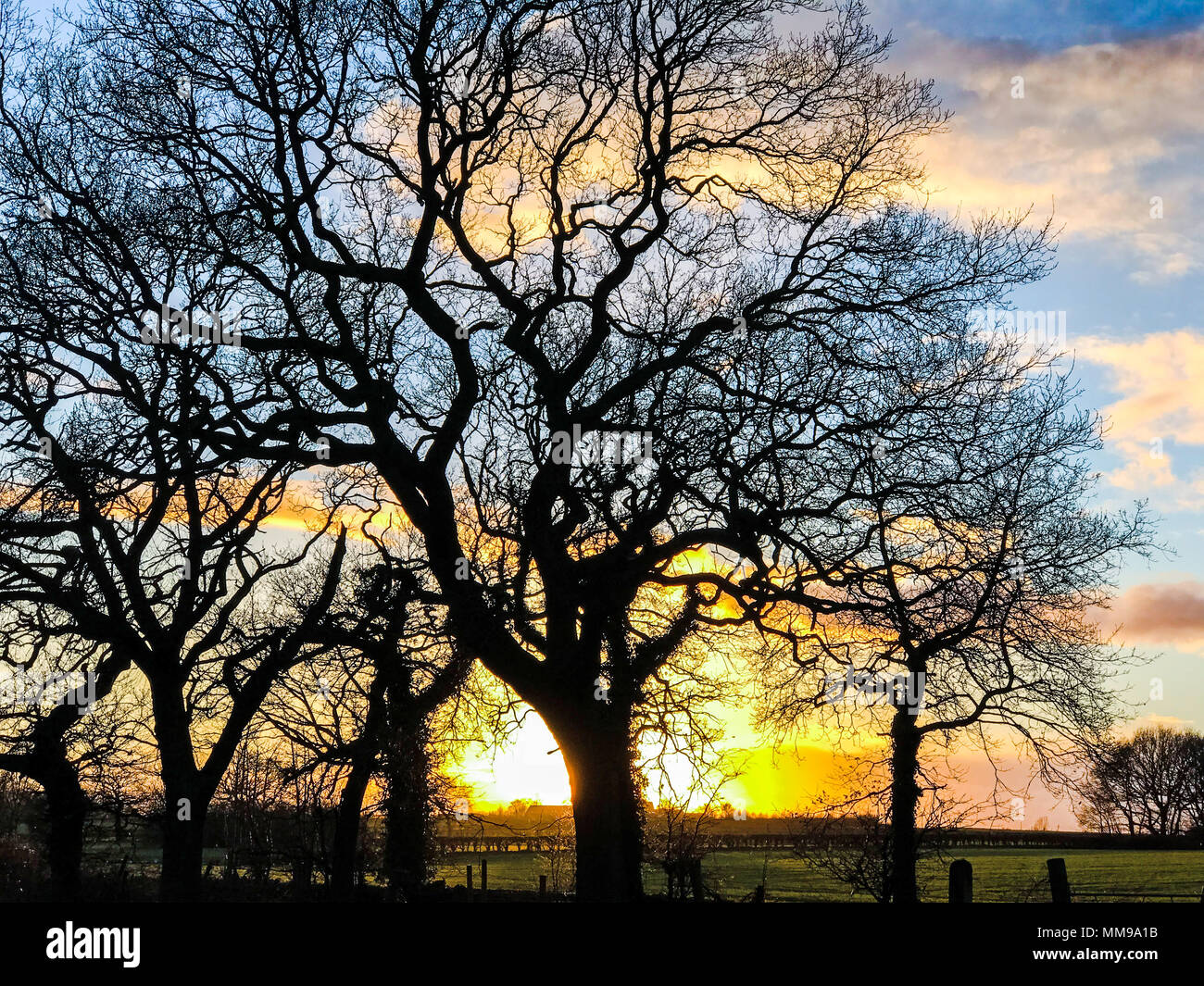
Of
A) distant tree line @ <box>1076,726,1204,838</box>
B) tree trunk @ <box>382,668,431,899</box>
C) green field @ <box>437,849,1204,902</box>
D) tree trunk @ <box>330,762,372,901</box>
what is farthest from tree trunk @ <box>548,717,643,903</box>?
distant tree line @ <box>1076,726,1204,838</box>

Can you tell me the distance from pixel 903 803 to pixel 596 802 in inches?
216

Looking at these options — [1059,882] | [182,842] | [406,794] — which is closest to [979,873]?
[406,794]

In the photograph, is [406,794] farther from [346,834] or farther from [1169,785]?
[1169,785]

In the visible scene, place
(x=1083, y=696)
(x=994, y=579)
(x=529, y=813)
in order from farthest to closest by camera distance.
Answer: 1. (x=529, y=813)
2. (x=1083, y=696)
3. (x=994, y=579)

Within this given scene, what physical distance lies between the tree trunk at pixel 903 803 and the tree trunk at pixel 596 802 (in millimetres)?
4094

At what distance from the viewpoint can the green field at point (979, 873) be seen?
27.2 meters

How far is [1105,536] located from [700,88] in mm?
8716

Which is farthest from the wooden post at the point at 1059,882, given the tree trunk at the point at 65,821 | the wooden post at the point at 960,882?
the tree trunk at the point at 65,821

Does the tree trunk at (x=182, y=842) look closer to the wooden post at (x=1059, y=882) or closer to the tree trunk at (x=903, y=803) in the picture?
the tree trunk at (x=903, y=803)

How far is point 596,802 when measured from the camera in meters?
14.0
